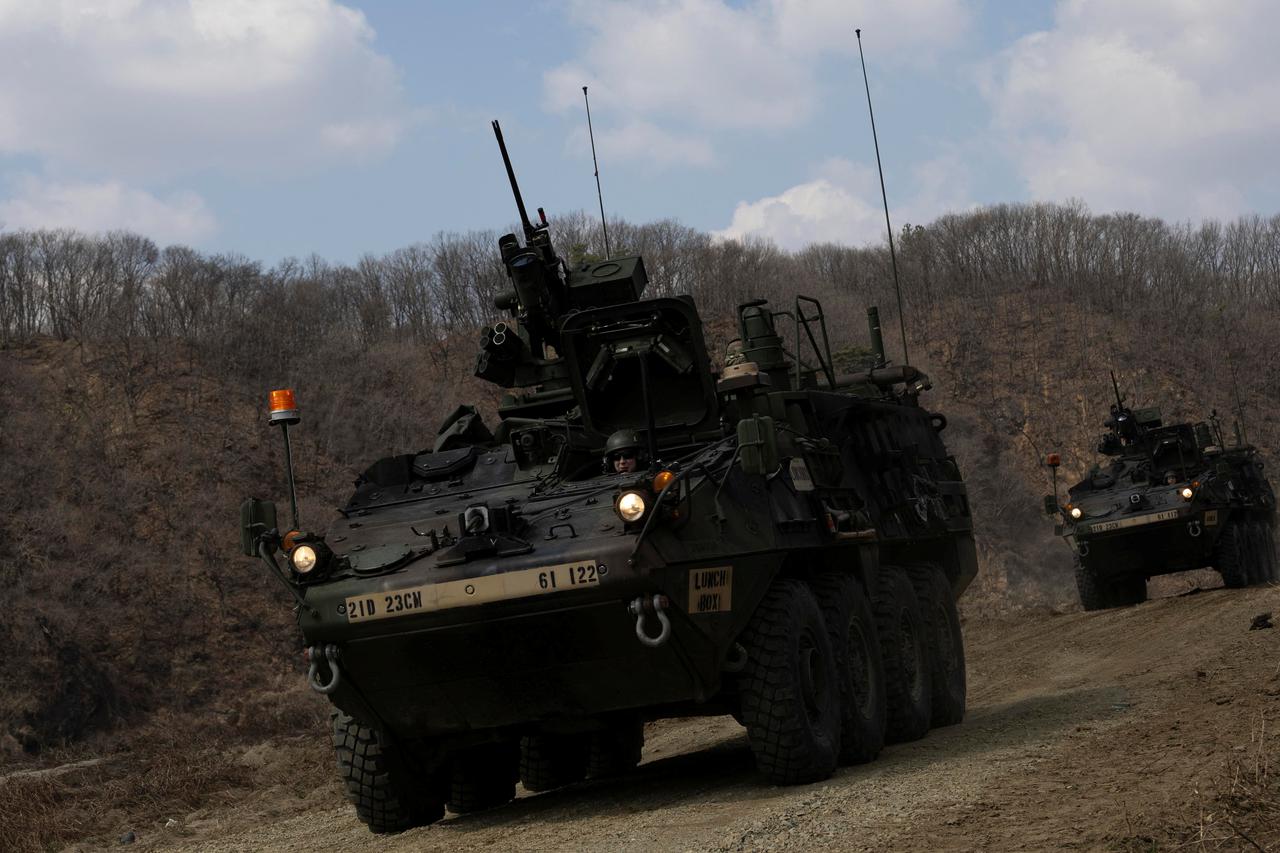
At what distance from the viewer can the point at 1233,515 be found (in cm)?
2231

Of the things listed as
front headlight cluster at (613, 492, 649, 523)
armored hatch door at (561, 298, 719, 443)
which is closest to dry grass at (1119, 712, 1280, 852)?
front headlight cluster at (613, 492, 649, 523)

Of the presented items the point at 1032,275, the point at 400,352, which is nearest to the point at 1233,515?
the point at 400,352

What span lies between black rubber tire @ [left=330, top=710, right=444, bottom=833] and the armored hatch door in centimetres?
219

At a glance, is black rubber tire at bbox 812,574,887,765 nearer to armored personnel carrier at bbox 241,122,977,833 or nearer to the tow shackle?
armored personnel carrier at bbox 241,122,977,833

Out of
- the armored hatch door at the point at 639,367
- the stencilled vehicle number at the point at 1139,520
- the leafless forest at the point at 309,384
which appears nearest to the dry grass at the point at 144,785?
the leafless forest at the point at 309,384

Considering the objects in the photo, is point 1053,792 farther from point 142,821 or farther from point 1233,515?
point 1233,515

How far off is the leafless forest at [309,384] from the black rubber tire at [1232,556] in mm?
6881

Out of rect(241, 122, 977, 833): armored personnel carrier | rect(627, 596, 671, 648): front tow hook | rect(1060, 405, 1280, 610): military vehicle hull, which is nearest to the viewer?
rect(627, 596, 671, 648): front tow hook

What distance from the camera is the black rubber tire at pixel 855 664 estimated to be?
912 cm

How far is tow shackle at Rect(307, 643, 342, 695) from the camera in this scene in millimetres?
8102

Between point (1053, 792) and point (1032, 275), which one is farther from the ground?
point (1032, 275)

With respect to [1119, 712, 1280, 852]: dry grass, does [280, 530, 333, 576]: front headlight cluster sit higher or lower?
higher

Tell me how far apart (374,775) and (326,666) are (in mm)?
828

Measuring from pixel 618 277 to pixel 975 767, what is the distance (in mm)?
4306
